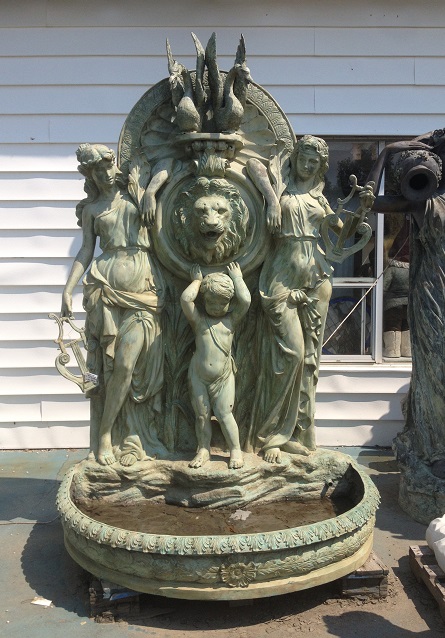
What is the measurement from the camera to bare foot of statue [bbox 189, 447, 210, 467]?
4117 mm

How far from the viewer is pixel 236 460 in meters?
4.11

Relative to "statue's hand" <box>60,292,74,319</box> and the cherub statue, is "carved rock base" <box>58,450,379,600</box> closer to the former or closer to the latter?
the cherub statue

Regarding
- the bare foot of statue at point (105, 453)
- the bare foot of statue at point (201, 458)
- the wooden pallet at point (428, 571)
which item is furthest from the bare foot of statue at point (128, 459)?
the wooden pallet at point (428, 571)

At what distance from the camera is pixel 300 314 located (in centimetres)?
430

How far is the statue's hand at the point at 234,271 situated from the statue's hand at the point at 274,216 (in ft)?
1.14

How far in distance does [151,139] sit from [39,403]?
3.50 meters

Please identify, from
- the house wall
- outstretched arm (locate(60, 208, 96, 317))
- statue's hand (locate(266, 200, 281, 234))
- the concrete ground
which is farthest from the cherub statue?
the house wall

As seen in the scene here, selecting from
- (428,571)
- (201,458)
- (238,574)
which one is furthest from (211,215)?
(428,571)

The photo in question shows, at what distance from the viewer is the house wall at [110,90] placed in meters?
6.42

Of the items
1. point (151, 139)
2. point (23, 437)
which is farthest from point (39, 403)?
point (151, 139)

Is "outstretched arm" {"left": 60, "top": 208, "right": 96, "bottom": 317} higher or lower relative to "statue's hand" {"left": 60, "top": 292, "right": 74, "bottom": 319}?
higher

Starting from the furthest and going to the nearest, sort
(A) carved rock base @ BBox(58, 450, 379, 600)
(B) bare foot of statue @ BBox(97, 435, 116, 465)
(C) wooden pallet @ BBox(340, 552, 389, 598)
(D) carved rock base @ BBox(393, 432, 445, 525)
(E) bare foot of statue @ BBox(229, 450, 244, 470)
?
1. (D) carved rock base @ BBox(393, 432, 445, 525)
2. (B) bare foot of statue @ BBox(97, 435, 116, 465)
3. (E) bare foot of statue @ BBox(229, 450, 244, 470)
4. (C) wooden pallet @ BBox(340, 552, 389, 598)
5. (A) carved rock base @ BBox(58, 450, 379, 600)

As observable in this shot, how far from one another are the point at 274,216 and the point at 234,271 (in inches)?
18.1

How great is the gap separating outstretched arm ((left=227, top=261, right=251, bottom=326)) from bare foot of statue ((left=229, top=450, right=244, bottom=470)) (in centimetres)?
87
